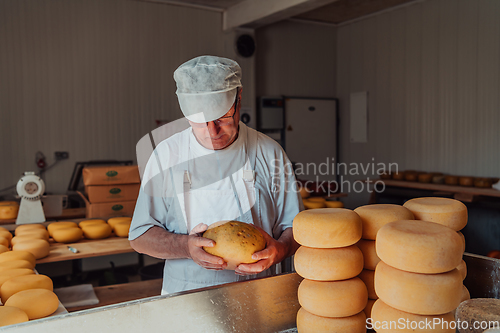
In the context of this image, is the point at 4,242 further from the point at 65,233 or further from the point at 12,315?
the point at 12,315

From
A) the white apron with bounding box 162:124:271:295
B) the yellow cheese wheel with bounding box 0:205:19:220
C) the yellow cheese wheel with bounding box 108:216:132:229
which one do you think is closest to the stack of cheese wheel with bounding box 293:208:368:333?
the white apron with bounding box 162:124:271:295

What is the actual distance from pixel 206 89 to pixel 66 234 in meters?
1.73

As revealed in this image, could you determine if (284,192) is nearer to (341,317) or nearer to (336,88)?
(341,317)

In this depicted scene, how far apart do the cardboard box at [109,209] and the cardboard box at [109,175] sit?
0.60 ft

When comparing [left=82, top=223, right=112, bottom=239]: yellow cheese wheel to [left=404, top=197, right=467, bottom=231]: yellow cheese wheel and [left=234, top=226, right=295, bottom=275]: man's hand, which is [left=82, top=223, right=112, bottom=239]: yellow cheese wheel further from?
[left=404, top=197, right=467, bottom=231]: yellow cheese wheel

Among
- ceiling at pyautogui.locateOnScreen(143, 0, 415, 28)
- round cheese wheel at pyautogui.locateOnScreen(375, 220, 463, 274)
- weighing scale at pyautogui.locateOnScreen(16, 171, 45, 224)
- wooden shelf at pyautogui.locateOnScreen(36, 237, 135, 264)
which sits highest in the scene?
ceiling at pyautogui.locateOnScreen(143, 0, 415, 28)

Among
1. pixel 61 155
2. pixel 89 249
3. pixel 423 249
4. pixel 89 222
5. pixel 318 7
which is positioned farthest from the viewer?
pixel 318 7

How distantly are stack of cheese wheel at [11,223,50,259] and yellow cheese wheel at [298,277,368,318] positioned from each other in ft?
6.28

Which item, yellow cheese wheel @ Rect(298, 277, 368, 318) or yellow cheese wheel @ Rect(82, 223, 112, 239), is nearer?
yellow cheese wheel @ Rect(298, 277, 368, 318)

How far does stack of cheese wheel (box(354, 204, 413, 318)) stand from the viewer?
2.80ft

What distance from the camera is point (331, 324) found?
31.8 inches

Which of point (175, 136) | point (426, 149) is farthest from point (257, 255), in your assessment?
point (426, 149)

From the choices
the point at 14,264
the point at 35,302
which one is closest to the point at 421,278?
the point at 35,302

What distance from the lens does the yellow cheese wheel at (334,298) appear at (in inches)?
A: 31.4
